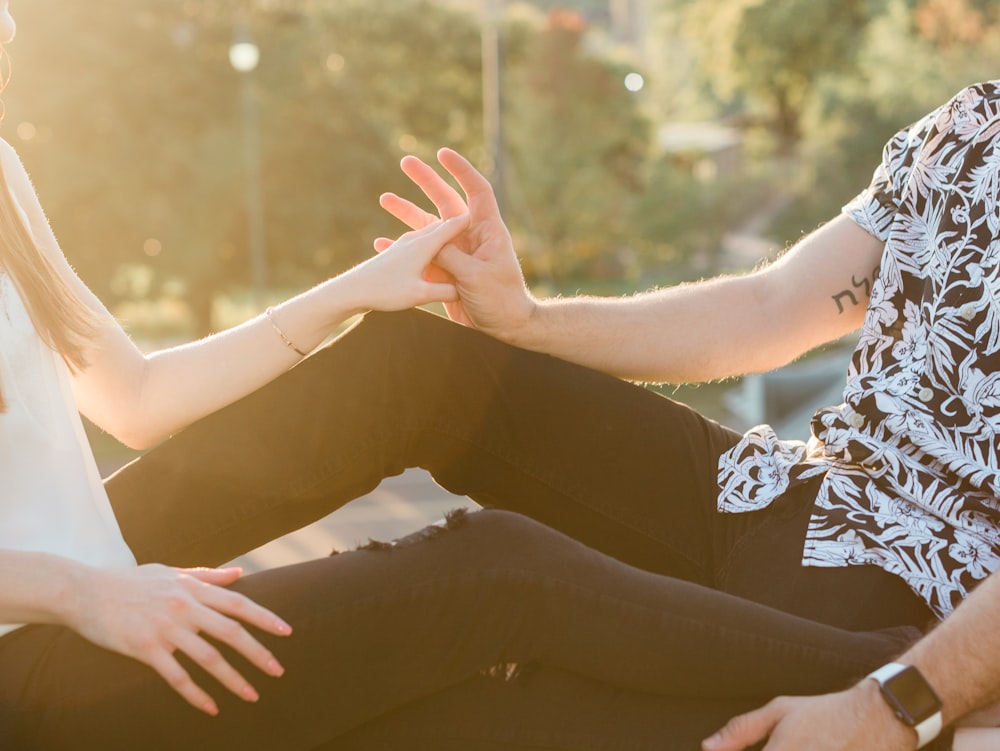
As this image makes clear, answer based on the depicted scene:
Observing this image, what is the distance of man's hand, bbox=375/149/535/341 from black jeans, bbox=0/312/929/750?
0.22 meters

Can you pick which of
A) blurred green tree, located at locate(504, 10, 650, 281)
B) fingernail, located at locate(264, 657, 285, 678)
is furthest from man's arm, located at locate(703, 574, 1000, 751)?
blurred green tree, located at locate(504, 10, 650, 281)

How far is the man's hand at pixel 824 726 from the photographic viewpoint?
1.74 meters

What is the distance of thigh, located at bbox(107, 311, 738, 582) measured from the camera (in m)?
2.05

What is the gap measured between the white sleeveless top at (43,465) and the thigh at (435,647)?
0.15 m

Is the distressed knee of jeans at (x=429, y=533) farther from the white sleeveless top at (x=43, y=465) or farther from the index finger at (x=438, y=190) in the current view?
the index finger at (x=438, y=190)

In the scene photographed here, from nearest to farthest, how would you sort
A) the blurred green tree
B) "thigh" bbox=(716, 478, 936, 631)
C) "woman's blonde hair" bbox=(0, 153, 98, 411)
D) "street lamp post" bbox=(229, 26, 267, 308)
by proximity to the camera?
"woman's blonde hair" bbox=(0, 153, 98, 411) < "thigh" bbox=(716, 478, 936, 631) < "street lamp post" bbox=(229, 26, 267, 308) < the blurred green tree

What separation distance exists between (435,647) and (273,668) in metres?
0.24

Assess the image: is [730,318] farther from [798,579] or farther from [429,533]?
[429,533]

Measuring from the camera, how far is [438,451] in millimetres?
2238

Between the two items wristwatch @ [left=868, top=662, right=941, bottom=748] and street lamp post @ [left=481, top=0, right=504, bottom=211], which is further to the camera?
street lamp post @ [left=481, top=0, right=504, bottom=211]

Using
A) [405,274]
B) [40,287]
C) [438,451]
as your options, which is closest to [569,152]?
[405,274]

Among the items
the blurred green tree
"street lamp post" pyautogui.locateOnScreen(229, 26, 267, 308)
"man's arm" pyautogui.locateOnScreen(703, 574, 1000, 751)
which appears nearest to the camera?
"man's arm" pyautogui.locateOnScreen(703, 574, 1000, 751)

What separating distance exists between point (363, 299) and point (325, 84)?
2223 cm

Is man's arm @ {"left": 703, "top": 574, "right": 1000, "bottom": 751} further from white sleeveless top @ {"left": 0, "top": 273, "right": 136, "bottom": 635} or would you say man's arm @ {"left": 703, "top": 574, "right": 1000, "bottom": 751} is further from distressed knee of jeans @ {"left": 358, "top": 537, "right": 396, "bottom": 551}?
white sleeveless top @ {"left": 0, "top": 273, "right": 136, "bottom": 635}
